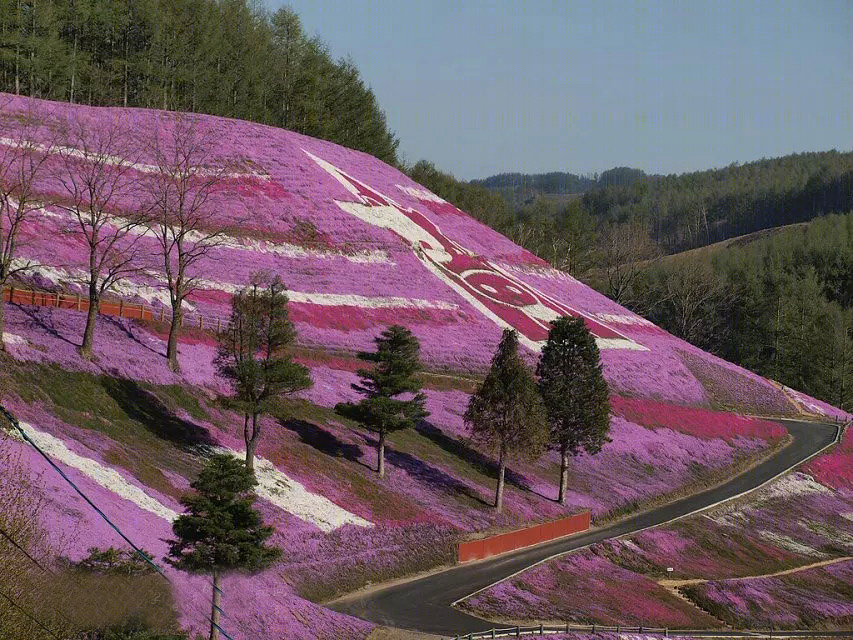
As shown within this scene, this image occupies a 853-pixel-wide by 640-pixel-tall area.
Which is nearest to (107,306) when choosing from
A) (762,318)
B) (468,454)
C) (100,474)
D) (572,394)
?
(100,474)

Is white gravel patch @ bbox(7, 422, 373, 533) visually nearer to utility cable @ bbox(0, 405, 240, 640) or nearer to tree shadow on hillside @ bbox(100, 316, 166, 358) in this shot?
utility cable @ bbox(0, 405, 240, 640)

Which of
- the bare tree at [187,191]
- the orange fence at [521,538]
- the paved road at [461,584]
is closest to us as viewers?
the paved road at [461,584]

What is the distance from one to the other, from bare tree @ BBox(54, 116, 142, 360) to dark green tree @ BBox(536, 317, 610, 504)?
85.9 feet

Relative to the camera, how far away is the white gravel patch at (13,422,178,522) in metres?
40.3

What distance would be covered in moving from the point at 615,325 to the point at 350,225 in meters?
28.4

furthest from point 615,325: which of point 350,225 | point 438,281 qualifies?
point 350,225

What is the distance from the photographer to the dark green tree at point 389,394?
182 ft

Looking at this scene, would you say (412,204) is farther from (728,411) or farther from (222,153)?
(728,411)

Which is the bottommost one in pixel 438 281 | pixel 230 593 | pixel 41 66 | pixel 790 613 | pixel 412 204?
pixel 790 613

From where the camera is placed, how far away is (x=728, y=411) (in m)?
92.1

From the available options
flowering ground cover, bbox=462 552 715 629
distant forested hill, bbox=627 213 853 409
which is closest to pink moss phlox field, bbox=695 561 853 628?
flowering ground cover, bbox=462 552 715 629

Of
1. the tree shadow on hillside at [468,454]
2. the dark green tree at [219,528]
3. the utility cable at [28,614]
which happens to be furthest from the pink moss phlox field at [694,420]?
the utility cable at [28,614]

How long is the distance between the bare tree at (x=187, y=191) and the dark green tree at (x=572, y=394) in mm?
22207

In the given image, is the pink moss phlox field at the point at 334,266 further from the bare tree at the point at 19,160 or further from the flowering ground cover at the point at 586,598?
the flowering ground cover at the point at 586,598
